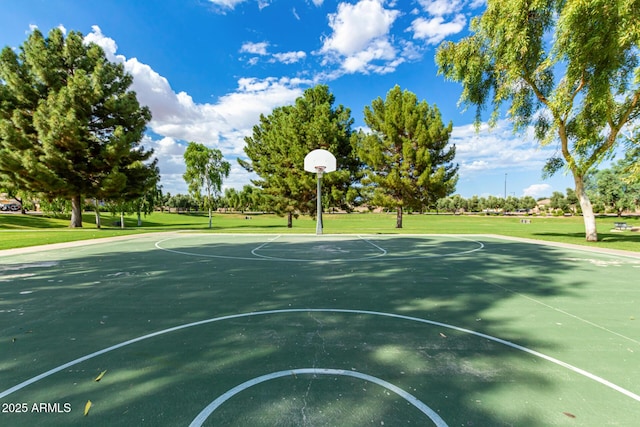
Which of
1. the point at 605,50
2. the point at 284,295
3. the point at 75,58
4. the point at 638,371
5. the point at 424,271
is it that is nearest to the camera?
the point at 638,371

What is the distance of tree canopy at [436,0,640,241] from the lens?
465 inches

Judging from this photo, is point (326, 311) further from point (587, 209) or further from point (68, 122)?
point (68, 122)

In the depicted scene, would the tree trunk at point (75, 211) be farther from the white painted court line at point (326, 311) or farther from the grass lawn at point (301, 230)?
the white painted court line at point (326, 311)

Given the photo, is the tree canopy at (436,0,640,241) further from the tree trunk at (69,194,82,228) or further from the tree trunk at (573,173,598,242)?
the tree trunk at (69,194,82,228)

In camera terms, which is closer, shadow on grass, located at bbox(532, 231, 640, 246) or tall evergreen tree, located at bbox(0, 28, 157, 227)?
shadow on grass, located at bbox(532, 231, 640, 246)

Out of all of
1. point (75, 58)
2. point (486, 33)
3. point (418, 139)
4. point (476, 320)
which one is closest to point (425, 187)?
point (418, 139)

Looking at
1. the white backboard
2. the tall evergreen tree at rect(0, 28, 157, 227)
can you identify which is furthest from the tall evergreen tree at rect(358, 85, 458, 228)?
the tall evergreen tree at rect(0, 28, 157, 227)

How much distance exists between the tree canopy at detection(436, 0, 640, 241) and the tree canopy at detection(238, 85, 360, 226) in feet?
41.0

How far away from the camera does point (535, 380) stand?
2717mm

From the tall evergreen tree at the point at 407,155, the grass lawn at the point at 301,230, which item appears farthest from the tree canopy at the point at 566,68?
the tall evergreen tree at the point at 407,155

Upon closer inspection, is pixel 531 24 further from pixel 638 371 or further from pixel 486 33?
pixel 638 371

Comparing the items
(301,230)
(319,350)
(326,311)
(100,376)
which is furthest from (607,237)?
(100,376)

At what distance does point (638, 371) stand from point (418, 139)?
75.9 ft

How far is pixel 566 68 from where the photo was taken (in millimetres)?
13070
